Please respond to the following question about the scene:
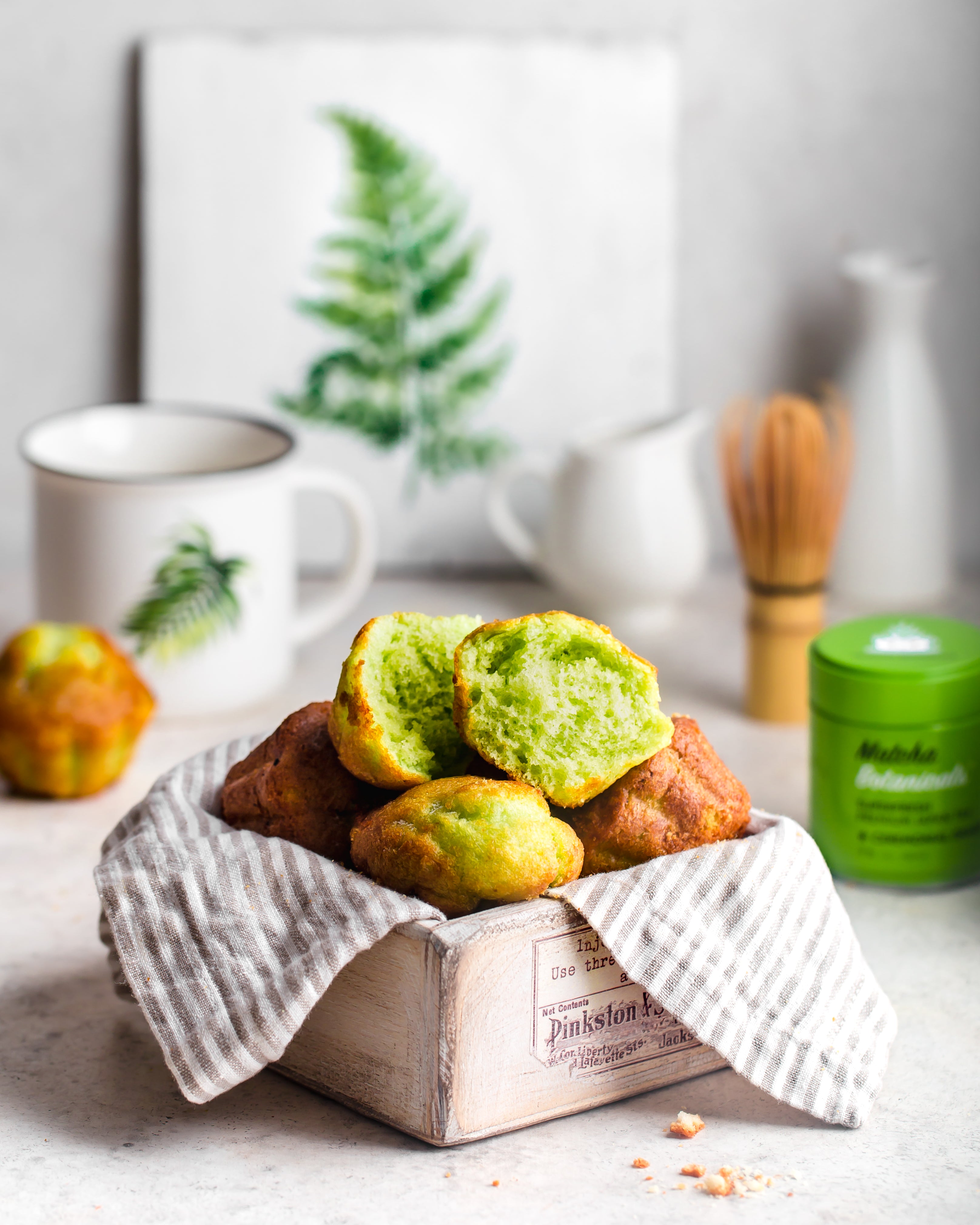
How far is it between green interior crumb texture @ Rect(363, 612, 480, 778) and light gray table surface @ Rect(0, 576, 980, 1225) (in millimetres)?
126

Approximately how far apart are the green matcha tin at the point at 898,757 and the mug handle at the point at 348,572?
13.9 inches

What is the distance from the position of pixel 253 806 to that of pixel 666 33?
0.78m

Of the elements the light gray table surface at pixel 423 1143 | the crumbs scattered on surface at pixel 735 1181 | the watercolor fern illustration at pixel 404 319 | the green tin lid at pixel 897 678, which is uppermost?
the watercolor fern illustration at pixel 404 319

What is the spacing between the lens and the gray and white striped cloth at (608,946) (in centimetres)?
54

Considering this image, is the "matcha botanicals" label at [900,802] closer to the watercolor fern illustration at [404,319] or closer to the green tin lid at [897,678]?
the green tin lid at [897,678]

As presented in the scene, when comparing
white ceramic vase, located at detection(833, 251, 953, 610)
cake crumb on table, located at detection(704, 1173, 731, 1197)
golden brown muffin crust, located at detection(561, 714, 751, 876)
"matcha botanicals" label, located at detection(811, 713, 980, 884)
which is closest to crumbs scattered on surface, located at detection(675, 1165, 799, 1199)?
cake crumb on table, located at detection(704, 1173, 731, 1197)

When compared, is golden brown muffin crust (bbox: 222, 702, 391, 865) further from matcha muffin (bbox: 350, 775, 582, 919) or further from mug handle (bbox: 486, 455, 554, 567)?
mug handle (bbox: 486, 455, 554, 567)

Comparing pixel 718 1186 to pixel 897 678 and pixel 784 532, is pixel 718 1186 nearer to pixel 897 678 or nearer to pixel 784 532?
pixel 897 678

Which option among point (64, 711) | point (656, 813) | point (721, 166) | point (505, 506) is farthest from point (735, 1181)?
point (721, 166)

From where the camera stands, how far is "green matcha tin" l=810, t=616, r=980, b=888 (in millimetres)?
752

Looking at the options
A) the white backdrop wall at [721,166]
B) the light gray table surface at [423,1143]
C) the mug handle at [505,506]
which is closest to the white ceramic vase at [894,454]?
the white backdrop wall at [721,166]

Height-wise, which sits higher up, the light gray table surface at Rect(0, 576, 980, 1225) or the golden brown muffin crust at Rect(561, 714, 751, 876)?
the golden brown muffin crust at Rect(561, 714, 751, 876)

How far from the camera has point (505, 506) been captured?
1.18 meters

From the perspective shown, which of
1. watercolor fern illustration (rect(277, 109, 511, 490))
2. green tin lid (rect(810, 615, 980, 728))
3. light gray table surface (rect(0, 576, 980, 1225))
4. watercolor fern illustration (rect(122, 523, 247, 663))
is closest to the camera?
light gray table surface (rect(0, 576, 980, 1225))
